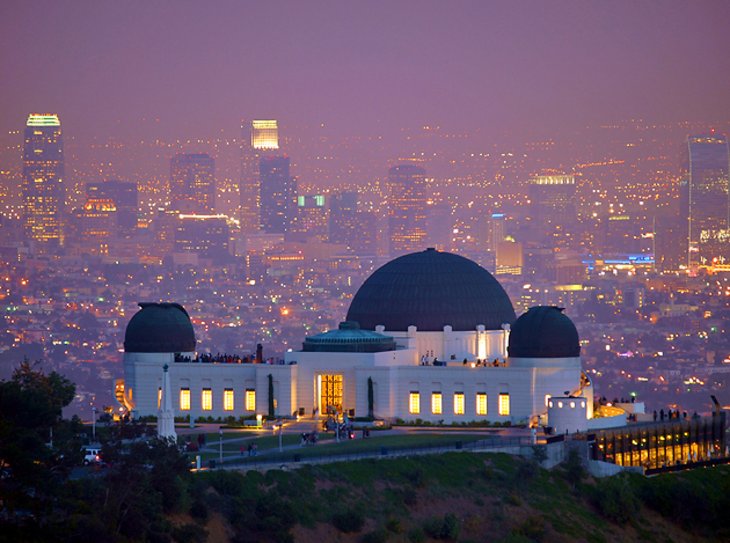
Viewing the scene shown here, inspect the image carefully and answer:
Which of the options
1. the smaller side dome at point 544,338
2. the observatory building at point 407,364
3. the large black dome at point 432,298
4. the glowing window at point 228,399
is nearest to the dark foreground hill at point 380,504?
the observatory building at point 407,364

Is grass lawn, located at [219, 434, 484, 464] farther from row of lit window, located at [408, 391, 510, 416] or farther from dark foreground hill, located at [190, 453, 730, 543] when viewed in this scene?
row of lit window, located at [408, 391, 510, 416]

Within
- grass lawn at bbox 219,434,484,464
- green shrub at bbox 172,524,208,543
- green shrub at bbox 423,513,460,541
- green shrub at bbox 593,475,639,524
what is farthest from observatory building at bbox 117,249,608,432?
green shrub at bbox 172,524,208,543

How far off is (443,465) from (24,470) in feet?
81.8

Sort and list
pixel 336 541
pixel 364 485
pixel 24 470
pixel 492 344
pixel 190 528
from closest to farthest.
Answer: pixel 24 470, pixel 190 528, pixel 336 541, pixel 364 485, pixel 492 344

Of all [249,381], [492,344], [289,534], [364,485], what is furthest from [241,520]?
[492,344]

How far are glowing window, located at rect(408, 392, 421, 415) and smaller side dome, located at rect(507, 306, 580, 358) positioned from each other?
4942 millimetres

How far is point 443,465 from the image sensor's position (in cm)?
8600

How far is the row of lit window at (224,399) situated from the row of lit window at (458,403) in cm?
814

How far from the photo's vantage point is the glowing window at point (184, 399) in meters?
106

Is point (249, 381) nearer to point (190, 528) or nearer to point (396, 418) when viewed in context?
point (396, 418)

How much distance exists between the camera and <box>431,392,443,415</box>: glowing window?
333 ft

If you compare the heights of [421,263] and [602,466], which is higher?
[421,263]

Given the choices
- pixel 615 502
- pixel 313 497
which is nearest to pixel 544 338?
pixel 615 502

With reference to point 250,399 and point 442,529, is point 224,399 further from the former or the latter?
point 442,529
